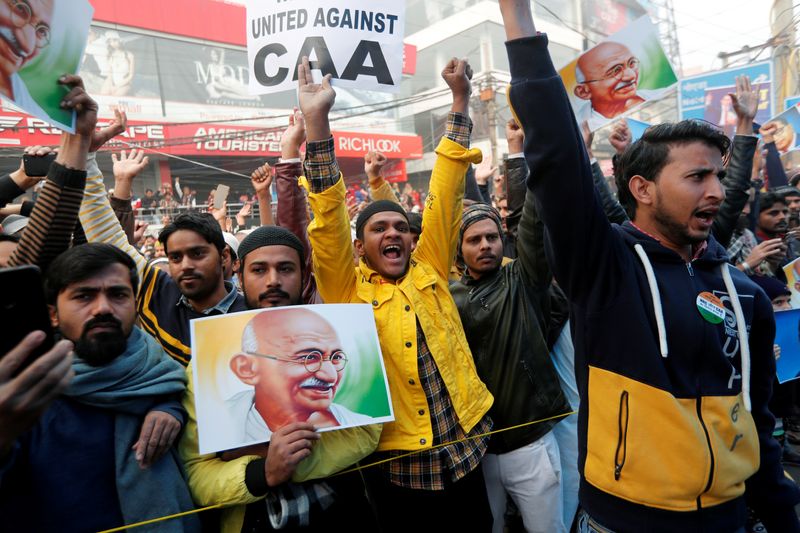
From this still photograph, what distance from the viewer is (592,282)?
4.68ft

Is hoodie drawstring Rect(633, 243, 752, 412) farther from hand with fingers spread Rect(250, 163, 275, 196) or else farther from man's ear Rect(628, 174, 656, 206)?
hand with fingers spread Rect(250, 163, 275, 196)

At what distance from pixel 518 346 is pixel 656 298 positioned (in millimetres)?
1027

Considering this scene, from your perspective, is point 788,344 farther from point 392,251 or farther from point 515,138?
point 392,251

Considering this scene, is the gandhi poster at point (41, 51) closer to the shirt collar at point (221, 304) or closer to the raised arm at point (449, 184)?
the shirt collar at point (221, 304)

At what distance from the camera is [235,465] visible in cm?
158

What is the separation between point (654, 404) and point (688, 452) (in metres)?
0.16

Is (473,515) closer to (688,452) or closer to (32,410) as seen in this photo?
(688,452)

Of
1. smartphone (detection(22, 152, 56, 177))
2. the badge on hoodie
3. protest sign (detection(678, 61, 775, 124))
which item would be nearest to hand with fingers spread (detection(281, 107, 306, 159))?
smartphone (detection(22, 152, 56, 177))

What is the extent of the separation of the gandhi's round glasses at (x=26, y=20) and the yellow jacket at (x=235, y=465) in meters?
1.30

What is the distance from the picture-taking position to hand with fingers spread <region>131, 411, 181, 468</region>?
4.69 ft

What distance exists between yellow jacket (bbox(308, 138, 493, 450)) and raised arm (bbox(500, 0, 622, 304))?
0.84 m

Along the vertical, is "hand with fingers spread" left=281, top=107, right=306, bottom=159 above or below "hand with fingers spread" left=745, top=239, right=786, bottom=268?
above

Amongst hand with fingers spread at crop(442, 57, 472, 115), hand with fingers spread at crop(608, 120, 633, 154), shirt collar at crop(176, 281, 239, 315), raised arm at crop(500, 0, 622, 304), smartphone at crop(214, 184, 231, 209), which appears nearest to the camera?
raised arm at crop(500, 0, 622, 304)

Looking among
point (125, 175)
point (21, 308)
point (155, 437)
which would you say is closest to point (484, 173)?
point (125, 175)
